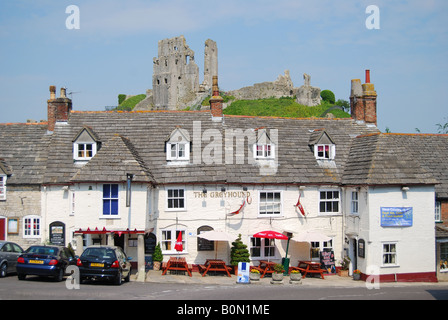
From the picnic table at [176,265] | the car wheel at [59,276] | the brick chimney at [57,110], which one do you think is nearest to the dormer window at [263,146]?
the picnic table at [176,265]

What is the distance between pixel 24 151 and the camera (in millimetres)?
30469

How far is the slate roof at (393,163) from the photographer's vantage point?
27.7 meters

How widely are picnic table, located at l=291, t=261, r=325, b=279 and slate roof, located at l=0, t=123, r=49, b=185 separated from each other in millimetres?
14412

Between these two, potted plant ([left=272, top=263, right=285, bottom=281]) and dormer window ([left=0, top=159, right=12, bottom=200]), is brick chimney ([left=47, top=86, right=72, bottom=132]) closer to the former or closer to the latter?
dormer window ([left=0, top=159, right=12, bottom=200])

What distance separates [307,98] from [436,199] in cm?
6753

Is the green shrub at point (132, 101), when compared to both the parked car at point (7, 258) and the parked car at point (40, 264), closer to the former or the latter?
the parked car at point (7, 258)

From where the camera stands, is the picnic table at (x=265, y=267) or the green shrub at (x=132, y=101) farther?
the green shrub at (x=132, y=101)

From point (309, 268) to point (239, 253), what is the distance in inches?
147

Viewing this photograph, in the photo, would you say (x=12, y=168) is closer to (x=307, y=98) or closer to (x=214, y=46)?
(x=307, y=98)

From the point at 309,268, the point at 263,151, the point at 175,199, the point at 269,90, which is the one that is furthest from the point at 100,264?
the point at 269,90

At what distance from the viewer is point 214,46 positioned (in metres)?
112

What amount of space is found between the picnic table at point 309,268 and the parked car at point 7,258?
1366 cm

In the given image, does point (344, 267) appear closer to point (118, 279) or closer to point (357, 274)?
point (357, 274)

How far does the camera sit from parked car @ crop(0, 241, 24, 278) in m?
22.9
